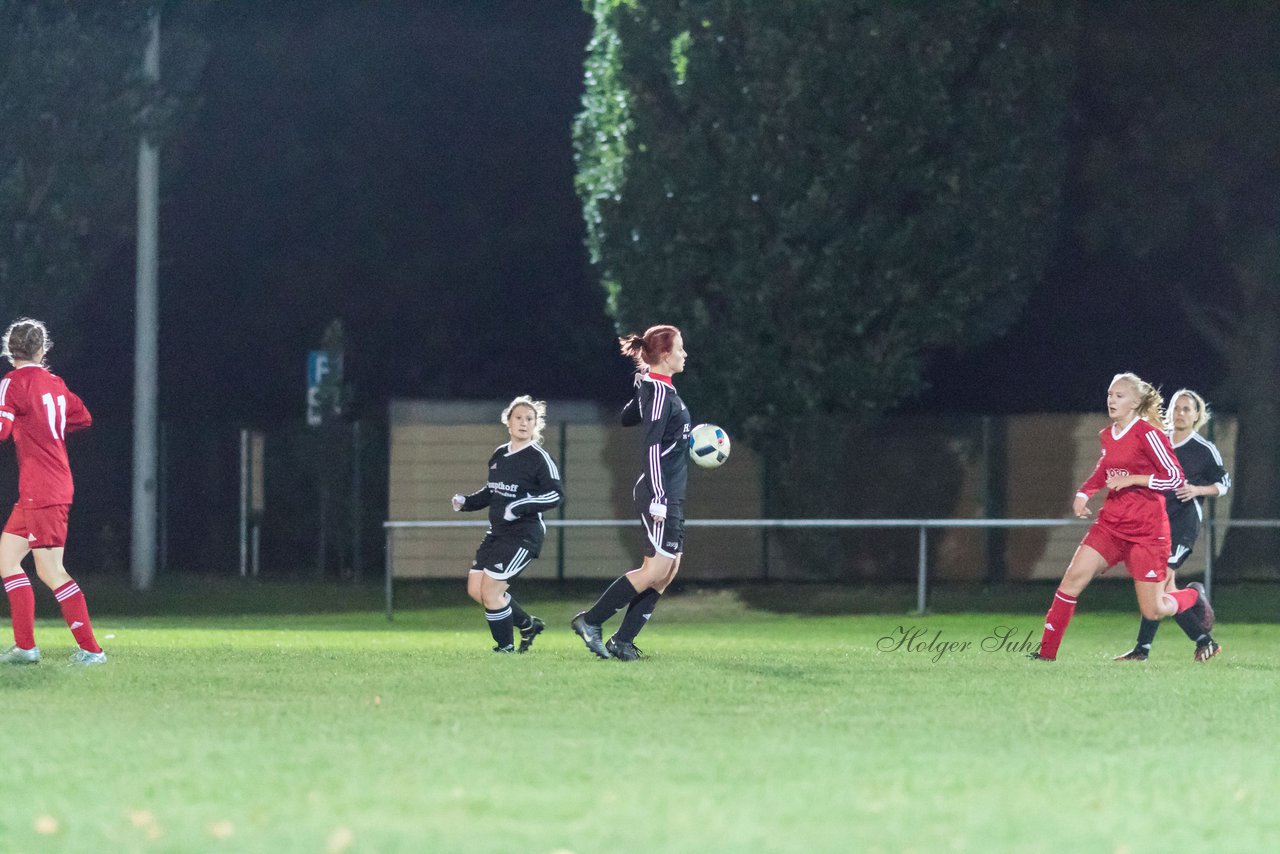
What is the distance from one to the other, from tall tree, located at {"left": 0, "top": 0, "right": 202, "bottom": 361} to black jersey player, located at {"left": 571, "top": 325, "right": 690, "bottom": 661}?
13.7 meters

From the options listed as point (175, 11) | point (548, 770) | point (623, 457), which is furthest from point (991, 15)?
point (548, 770)

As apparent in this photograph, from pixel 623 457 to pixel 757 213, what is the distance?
404 cm

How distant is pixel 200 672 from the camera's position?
1037 cm

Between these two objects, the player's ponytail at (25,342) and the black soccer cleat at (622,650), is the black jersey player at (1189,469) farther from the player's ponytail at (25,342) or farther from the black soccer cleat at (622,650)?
the player's ponytail at (25,342)

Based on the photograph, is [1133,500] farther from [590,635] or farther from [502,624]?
[502,624]

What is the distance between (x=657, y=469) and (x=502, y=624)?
162 centimetres

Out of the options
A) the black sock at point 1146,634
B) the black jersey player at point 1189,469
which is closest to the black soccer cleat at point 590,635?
the black sock at point 1146,634

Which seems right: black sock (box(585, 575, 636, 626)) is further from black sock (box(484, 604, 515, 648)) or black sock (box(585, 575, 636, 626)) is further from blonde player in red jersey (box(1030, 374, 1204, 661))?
blonde player in red jersey (box(1030, 374, 1204, 661))

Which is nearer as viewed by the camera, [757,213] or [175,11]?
[757,213]

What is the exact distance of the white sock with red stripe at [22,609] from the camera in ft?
35.1

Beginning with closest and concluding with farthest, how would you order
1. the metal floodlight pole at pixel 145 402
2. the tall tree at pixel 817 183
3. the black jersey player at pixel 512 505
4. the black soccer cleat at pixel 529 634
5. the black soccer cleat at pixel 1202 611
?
1. the black jersey player at pixel 512 505
2. the black soccer cleat at pixel 529 634
3. the black soccer cleat at pixel 1202 611
4. the tall tree at pixel 817 183
5. the metal floodlight pole at pixel 145 402

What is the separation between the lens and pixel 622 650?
36.0 ft

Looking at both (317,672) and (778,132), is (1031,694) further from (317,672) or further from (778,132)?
(778,132)

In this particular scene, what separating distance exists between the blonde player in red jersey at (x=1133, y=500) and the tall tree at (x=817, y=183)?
946 cm
